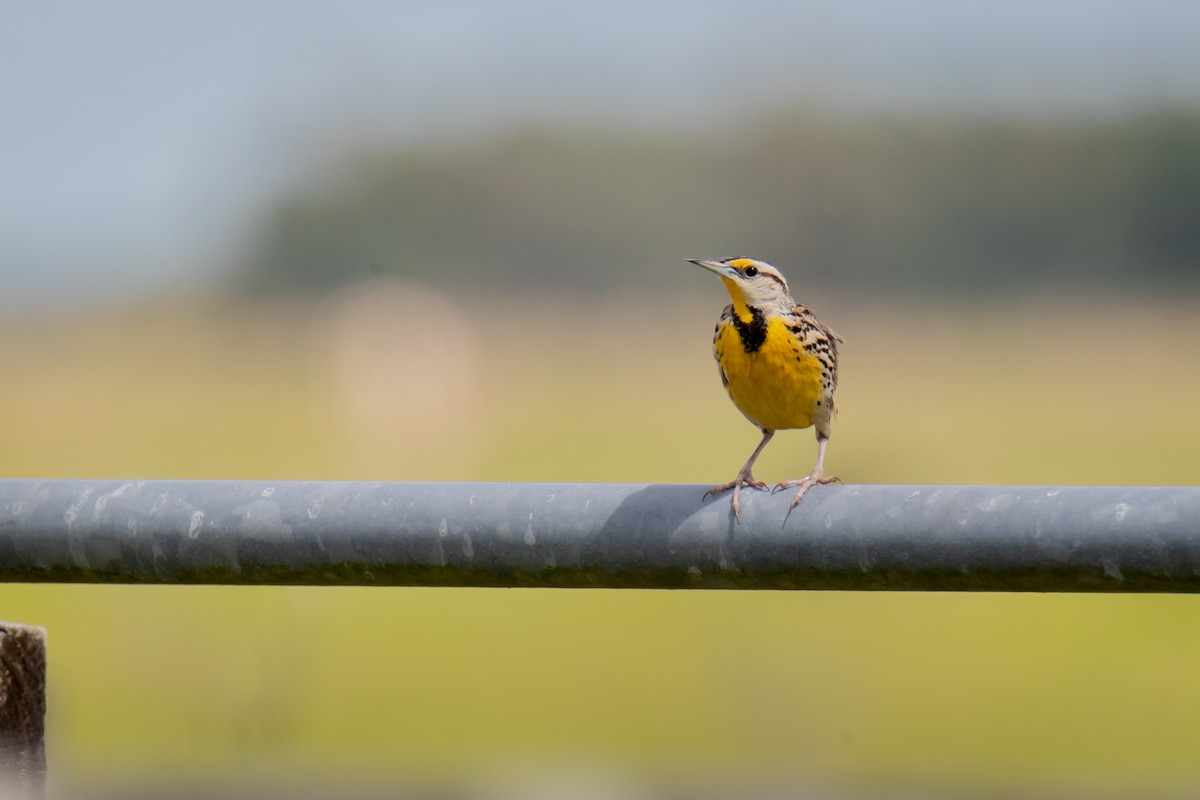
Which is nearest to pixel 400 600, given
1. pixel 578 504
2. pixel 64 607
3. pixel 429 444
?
pixel 64 607

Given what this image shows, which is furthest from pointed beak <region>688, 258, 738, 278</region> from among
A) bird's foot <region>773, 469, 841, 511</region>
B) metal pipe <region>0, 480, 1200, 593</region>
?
metal pipe <region>0, 480, 1200, 593</region>

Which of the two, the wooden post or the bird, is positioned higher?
the bird

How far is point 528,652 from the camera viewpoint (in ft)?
44.7

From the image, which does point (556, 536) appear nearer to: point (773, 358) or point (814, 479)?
point (814, 479)

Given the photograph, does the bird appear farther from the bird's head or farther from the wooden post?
the wooden post

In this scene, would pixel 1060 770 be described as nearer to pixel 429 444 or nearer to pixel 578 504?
pixel 578 504

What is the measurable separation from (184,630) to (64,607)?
1.57 meters

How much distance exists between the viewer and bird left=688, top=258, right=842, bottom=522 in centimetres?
306

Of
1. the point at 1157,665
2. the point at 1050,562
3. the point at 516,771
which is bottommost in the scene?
the point at 1157,665

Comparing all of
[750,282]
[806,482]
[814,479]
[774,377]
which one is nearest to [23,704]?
[806,482]

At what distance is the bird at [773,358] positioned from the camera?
3.06 m

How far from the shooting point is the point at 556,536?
1397 mm

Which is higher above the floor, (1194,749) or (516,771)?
(516,771)

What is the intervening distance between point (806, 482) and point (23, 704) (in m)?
1.24
